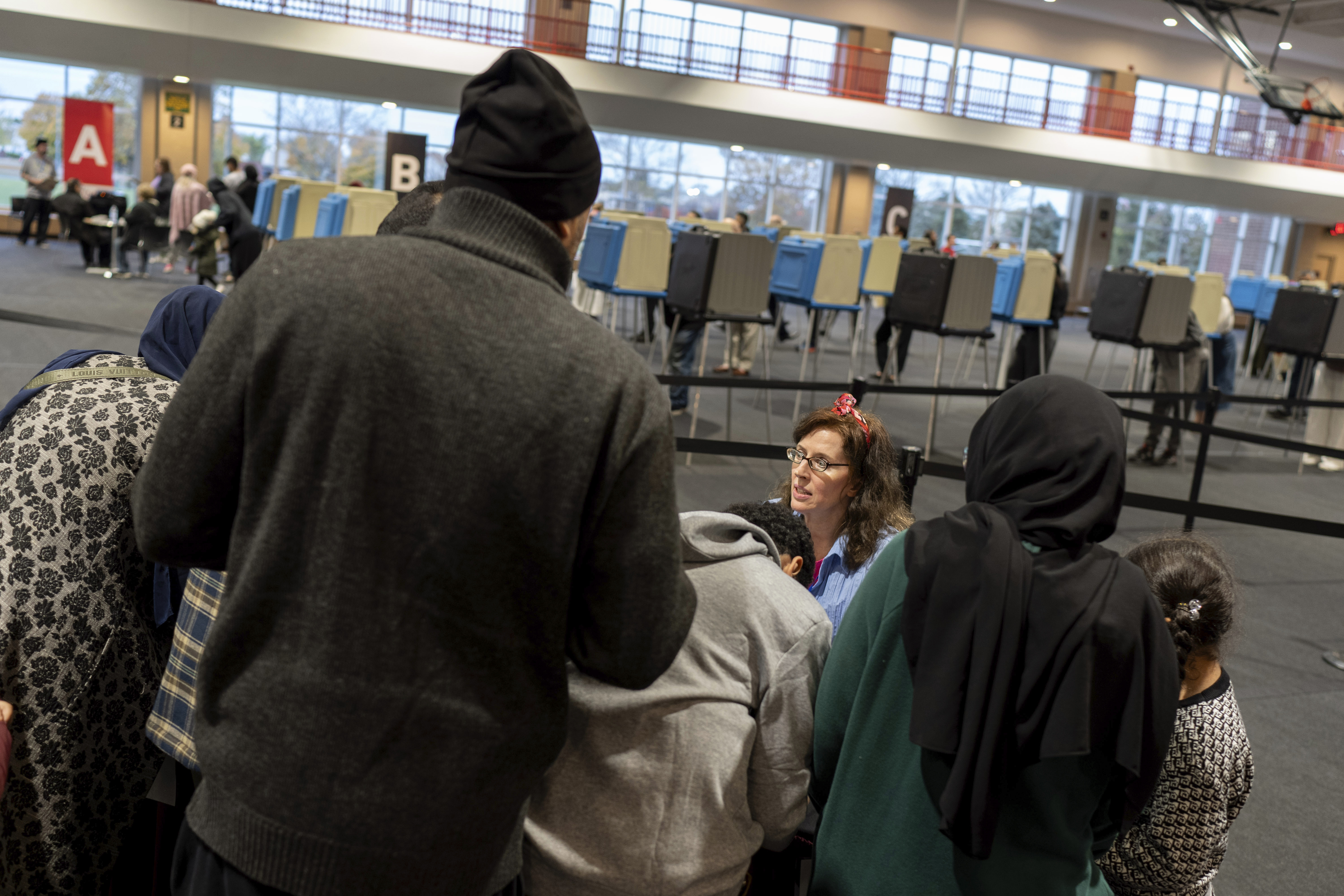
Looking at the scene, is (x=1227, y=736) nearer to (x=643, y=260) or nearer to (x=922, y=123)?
(x=643, y=260)

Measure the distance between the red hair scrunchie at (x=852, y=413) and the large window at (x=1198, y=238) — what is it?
78.9ft

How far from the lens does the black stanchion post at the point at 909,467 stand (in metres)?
2.80

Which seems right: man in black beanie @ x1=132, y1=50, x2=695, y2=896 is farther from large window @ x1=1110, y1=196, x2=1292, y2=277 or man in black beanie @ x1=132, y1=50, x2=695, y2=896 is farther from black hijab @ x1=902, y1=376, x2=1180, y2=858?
large window @ x1=1110, y1=196, x2=1292, y2=277

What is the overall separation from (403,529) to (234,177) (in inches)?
536

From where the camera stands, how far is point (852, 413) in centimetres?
255

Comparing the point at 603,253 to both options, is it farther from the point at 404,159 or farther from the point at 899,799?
the point at 404,159

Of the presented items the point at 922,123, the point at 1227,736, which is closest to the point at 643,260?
the point at 1227,736

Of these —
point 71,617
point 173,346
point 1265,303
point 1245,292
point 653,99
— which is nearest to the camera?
point 71,617

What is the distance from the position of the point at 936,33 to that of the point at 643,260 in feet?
57.4

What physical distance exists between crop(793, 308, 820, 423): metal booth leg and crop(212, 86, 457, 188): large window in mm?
11955

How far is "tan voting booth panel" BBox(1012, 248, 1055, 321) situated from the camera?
7.68m

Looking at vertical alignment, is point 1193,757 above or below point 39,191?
below

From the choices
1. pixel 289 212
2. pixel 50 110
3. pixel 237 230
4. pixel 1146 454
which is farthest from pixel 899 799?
pixel 50 110

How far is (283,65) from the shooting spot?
50.6 ft
